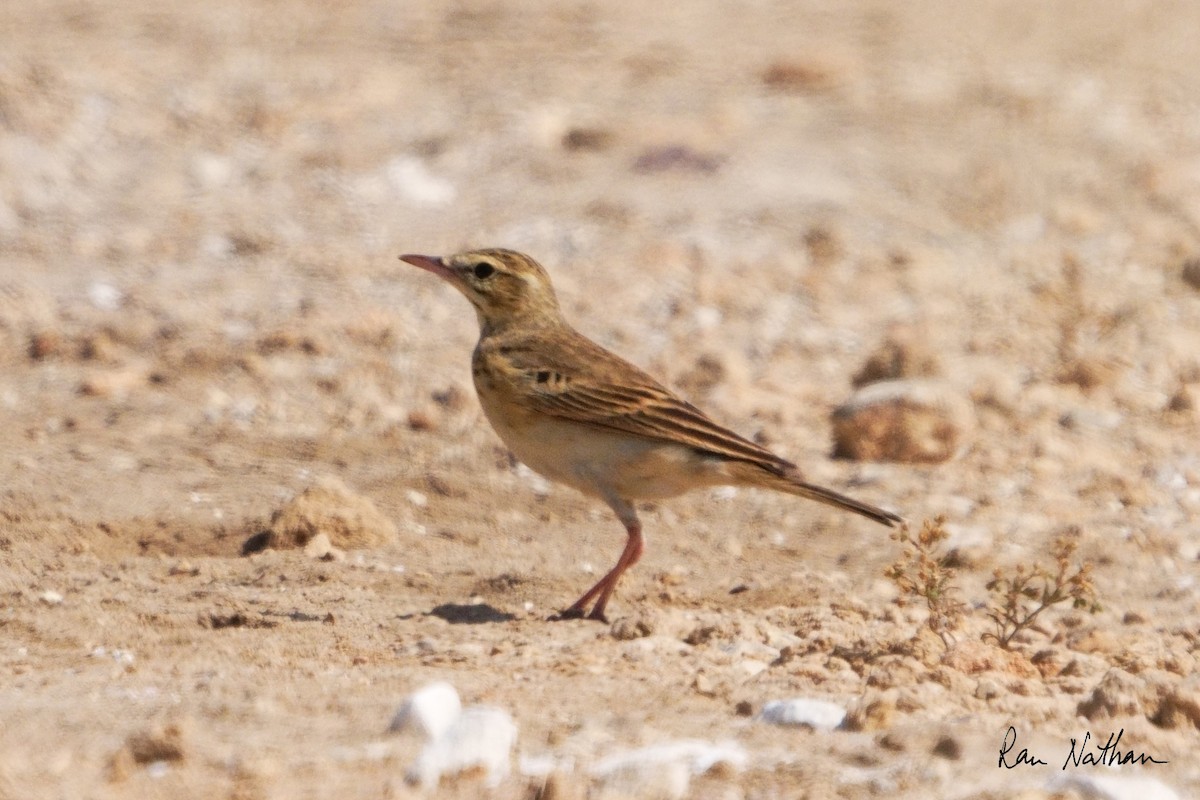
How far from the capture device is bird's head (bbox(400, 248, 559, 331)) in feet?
21.9

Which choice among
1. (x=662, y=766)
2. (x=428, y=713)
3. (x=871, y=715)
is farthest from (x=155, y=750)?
(x=871, y=715)

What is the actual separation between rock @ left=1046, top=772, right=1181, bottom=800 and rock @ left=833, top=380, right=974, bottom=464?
3.63 metres

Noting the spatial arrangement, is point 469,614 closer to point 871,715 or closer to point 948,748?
point 871,715

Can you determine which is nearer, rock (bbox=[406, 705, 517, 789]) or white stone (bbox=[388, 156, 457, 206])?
rock (bbox=[406, 705, 517, 789])

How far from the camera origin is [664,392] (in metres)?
6.06

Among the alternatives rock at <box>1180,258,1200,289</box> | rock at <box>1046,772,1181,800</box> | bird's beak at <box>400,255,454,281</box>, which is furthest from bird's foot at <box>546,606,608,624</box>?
rock at <box>1180,258,1200,289</box>

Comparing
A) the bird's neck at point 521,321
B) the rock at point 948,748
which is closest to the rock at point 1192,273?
the bird's neck at point 521,321

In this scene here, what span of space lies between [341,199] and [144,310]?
168cm

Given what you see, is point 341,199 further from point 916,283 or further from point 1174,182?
point 1174,182

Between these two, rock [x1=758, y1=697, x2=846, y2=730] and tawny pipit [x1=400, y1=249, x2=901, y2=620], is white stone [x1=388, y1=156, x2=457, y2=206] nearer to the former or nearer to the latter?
tawny pipit [x1=400, y1=249, x2=901, y2=620]

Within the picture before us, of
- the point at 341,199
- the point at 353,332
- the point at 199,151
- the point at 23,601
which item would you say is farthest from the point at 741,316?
the point at 23,601

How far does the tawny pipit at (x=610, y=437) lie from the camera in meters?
5.84
